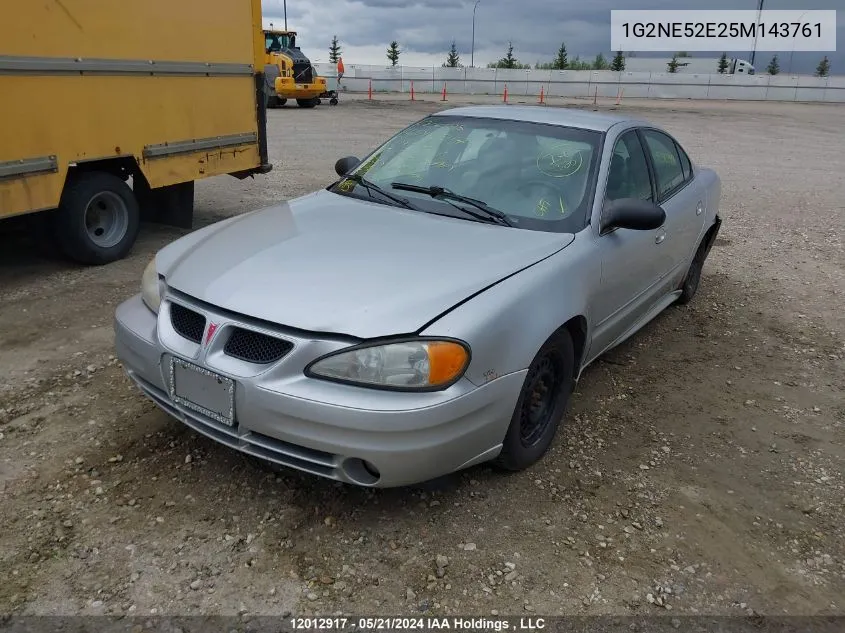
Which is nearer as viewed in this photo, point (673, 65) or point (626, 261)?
point (626, 261)

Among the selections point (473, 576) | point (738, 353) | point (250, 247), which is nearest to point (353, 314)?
point (250, 247)

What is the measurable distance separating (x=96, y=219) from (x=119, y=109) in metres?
A: 1.02

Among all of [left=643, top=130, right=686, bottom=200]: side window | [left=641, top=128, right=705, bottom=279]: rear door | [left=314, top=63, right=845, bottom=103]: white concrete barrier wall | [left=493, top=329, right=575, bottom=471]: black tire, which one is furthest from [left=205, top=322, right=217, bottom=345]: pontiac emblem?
[left=314, top=63, right=845, bottom=103]: white concrete barrier wall

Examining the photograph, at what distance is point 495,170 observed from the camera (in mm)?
3736

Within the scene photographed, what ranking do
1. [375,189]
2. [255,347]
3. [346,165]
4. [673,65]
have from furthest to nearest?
1. [673,65]
2. [346,165]
3. [375,189]
4. [255,347]

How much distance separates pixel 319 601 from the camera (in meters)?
2.41

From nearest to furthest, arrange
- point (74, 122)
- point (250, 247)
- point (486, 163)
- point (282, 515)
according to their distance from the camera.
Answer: point (282, 515) < point (250, 247) < point (486, 163) < point (74, 122)

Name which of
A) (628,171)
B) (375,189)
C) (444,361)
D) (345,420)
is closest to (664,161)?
(628,171)

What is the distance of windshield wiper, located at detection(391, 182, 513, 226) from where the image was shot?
344 centimetres

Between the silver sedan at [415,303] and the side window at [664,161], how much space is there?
305 millimetres

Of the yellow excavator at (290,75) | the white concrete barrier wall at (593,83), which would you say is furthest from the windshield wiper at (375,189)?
the white concrete barrier wall at (593,83)

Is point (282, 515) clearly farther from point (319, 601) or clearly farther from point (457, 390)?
point (457, 390)

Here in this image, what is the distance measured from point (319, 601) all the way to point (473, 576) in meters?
0.59

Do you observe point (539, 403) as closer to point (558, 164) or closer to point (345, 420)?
point (345, 420)
